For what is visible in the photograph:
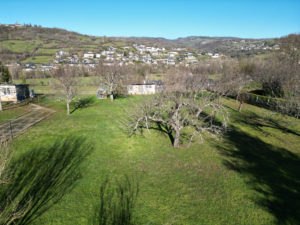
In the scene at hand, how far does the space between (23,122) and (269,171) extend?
96.7ft

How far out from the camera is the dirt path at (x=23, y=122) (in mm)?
19047

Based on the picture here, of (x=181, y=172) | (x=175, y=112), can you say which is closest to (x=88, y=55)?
(x=175, y=112)

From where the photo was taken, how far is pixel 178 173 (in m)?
13.1

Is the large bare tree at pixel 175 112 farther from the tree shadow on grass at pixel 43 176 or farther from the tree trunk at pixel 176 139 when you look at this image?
the tree shadow on grass at pixel 43 176

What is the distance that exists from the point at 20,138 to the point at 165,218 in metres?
17.6

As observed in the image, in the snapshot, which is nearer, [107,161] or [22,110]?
[107,161]

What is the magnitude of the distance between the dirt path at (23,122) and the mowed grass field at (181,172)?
A: 1.36 metres

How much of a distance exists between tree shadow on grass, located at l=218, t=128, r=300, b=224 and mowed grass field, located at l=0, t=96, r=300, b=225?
58mm

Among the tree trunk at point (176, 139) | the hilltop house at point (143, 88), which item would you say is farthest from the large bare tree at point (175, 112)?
the hilltop house at point (143, 88)

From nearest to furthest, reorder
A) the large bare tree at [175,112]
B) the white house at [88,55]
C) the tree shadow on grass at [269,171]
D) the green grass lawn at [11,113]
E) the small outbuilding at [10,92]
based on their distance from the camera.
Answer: the tree shadow on grass at [269,171] < the large bare tree at [175,112] < the green grass lawn at [11,113] < the small outbuilding at [10,92] < the white house at [88,55]

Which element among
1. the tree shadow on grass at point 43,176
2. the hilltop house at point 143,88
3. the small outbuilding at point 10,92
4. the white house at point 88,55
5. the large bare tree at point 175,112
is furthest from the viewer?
the white house at point 88,55

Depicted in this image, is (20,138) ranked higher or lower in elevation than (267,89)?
lower

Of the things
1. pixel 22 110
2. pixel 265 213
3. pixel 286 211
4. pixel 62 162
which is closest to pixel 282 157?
pixel 286 211

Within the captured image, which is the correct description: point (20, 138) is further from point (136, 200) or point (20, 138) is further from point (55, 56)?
point (55, 56)
